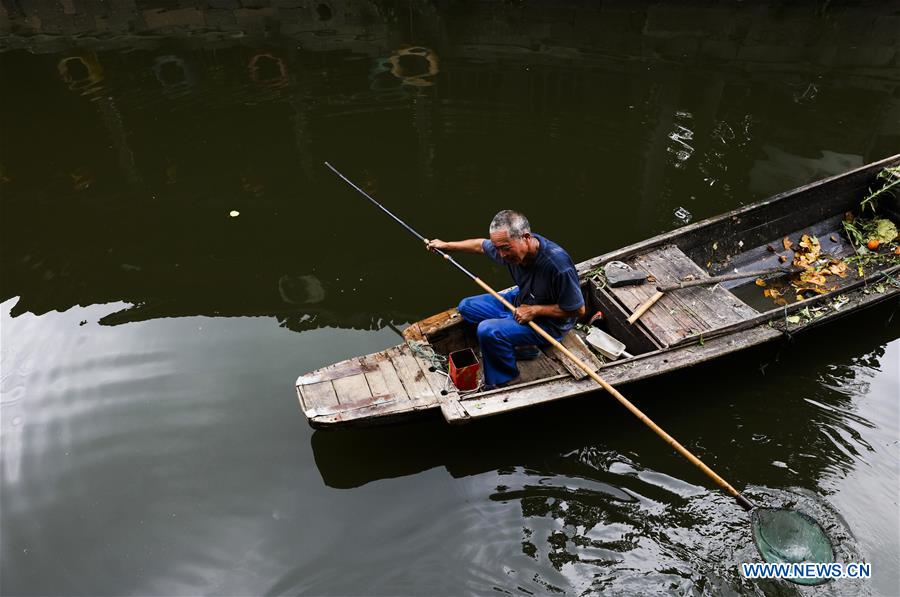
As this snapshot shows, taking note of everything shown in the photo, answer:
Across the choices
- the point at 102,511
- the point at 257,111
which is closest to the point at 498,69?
the point at 257,111

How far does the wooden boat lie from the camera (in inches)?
199

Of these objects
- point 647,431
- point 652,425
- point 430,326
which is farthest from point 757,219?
point 430,326

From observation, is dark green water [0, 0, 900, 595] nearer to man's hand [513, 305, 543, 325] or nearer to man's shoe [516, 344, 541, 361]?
man's shoe [516, 344, 541, 361]

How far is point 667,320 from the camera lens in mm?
5859

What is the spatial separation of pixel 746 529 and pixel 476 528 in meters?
2.23

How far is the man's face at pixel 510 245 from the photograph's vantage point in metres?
4.71

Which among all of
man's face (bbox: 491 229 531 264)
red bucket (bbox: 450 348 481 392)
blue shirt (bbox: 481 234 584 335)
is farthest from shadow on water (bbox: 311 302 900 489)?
man's face (bbox: 491 229 531 264)

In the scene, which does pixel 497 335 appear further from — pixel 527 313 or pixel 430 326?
pixel 430 326

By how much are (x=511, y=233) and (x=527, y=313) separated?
80 cm

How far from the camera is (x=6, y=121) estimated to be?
1142 cm

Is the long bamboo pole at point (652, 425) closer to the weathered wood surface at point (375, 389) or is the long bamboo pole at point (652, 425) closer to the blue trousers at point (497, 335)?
the blue trousers at point (497, 335)

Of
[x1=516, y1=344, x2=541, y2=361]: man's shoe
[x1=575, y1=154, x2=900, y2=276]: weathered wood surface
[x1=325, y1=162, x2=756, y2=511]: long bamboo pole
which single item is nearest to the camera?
[x1=325, y1=162, x2=756, y2=511]: long bamboo pole

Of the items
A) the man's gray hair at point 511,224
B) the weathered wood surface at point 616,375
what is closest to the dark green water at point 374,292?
the weathered wood surface at point 616,375

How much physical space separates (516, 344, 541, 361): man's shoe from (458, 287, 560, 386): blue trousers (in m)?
0.10
